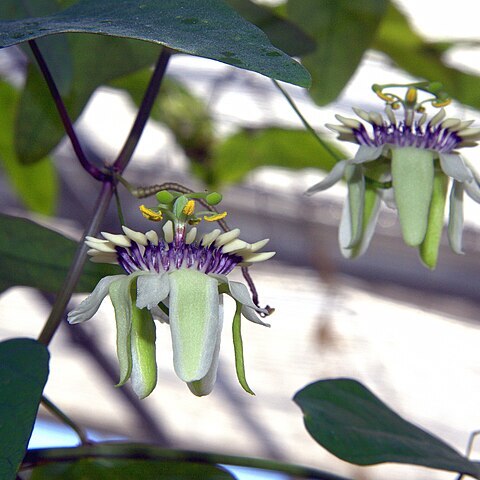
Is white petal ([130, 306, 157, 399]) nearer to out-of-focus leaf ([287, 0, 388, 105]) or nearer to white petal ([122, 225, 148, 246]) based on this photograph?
white petal ([122, 225, 148, 246])

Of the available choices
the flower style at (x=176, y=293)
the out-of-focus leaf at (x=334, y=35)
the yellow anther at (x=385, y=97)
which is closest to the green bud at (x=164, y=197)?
the flower style at (x=176, y=293)

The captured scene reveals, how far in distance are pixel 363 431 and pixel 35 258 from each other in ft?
0.86

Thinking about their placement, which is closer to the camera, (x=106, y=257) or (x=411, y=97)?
(x=106, y=257)

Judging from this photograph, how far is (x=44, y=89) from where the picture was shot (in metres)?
0.75

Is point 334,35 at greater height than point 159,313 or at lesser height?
greater

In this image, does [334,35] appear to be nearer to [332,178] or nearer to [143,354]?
[332,178]

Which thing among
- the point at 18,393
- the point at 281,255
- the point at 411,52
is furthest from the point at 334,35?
the point at 281,255

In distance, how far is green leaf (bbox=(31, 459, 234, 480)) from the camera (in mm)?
611

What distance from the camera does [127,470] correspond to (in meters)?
0.62

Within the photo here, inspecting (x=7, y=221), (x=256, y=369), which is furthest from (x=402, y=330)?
(x=7, y=221)

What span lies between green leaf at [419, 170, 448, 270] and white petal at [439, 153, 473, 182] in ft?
0.05

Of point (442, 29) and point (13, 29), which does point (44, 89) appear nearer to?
point (13, 29)

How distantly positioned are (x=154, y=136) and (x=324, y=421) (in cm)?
152

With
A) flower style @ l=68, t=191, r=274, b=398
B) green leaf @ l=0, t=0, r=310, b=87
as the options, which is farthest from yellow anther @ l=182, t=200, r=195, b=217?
green leaf @ l=0, t=0, r=310, b=87
